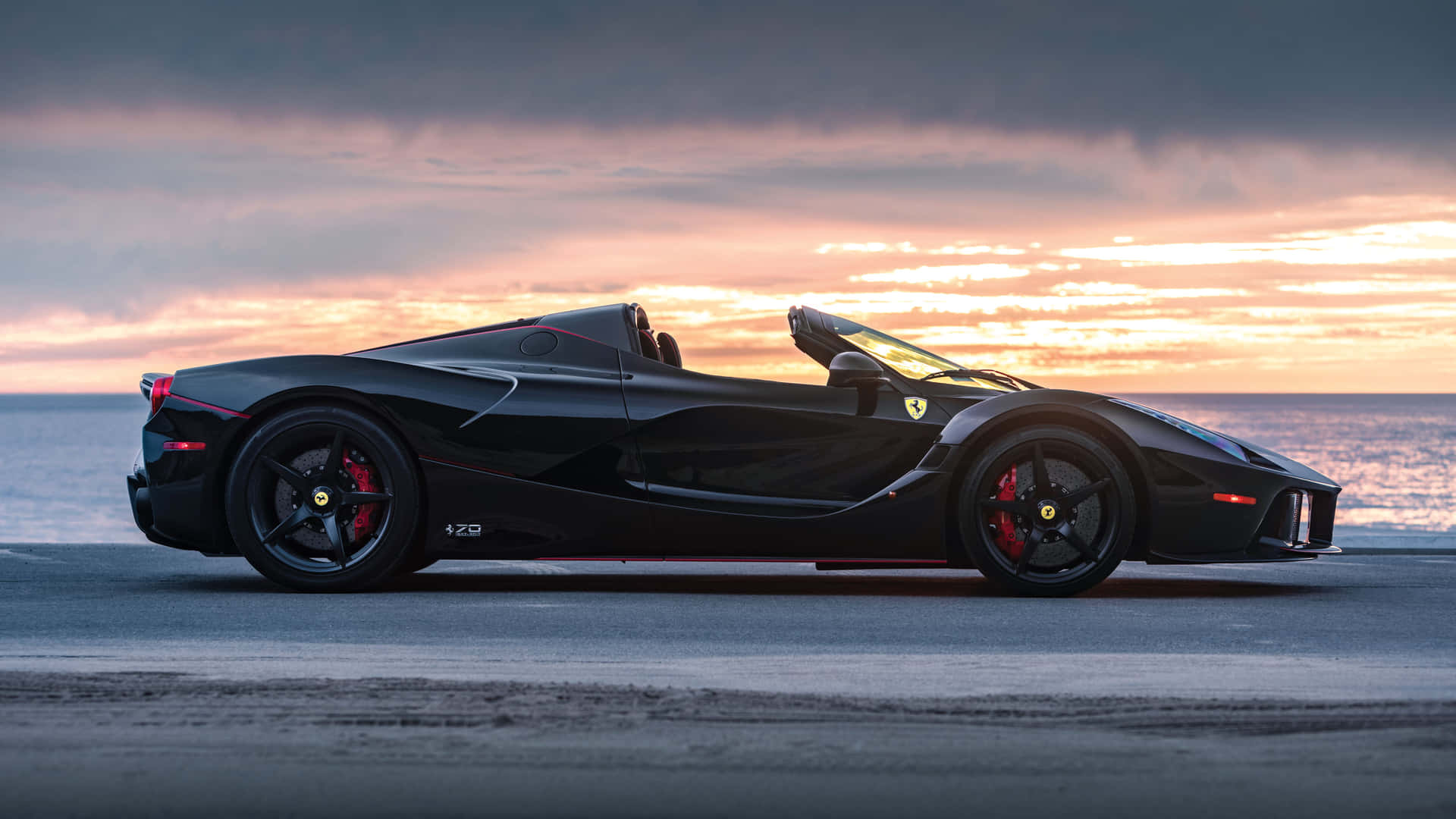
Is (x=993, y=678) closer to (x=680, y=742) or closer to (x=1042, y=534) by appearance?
(x=680, y=742)

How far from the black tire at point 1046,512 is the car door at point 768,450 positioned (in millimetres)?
344

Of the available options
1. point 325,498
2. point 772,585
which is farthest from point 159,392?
point 772,585

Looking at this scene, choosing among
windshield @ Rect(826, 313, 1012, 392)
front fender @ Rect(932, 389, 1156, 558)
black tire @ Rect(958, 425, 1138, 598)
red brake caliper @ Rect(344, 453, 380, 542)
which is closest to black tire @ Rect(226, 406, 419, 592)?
red brake caliper @ Rect(344, 453, 380, 542)

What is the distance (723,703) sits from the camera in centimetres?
374

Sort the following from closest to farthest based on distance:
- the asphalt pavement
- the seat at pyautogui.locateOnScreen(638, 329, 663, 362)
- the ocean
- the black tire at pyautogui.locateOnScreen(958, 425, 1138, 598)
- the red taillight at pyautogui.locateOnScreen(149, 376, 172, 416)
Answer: the asphalt pavement
the black tire at pyautogui.locateOnScreen(958, 425, 1138, 598)
the red taillight at pyautogui.locateOnScreen(149, 376, 172, 416)
the seat at pyautogui.locateOnScreen(638, 329, 663, 362)
the ocean

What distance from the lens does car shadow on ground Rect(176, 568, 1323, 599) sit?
6.50 metres

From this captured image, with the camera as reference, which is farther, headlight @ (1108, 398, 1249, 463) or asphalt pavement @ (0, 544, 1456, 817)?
headlight @ (1108, 398, 1249, 463)

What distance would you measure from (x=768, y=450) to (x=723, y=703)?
2464 mm

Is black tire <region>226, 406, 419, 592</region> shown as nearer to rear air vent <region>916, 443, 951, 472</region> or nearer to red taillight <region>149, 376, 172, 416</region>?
red taillight <region>149, 376, 172, 416</region>

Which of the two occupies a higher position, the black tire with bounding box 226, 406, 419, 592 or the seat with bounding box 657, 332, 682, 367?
the seat with bounding box 657, 332, 682, 367

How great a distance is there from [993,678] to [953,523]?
80.3 inches

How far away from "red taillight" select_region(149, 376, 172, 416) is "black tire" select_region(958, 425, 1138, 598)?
3.67 meters

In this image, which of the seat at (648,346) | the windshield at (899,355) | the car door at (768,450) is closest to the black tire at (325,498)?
the car door at (768,450)

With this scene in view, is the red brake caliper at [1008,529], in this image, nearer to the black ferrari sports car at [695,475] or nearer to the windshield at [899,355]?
the black ferrari sports car at [695,475]
